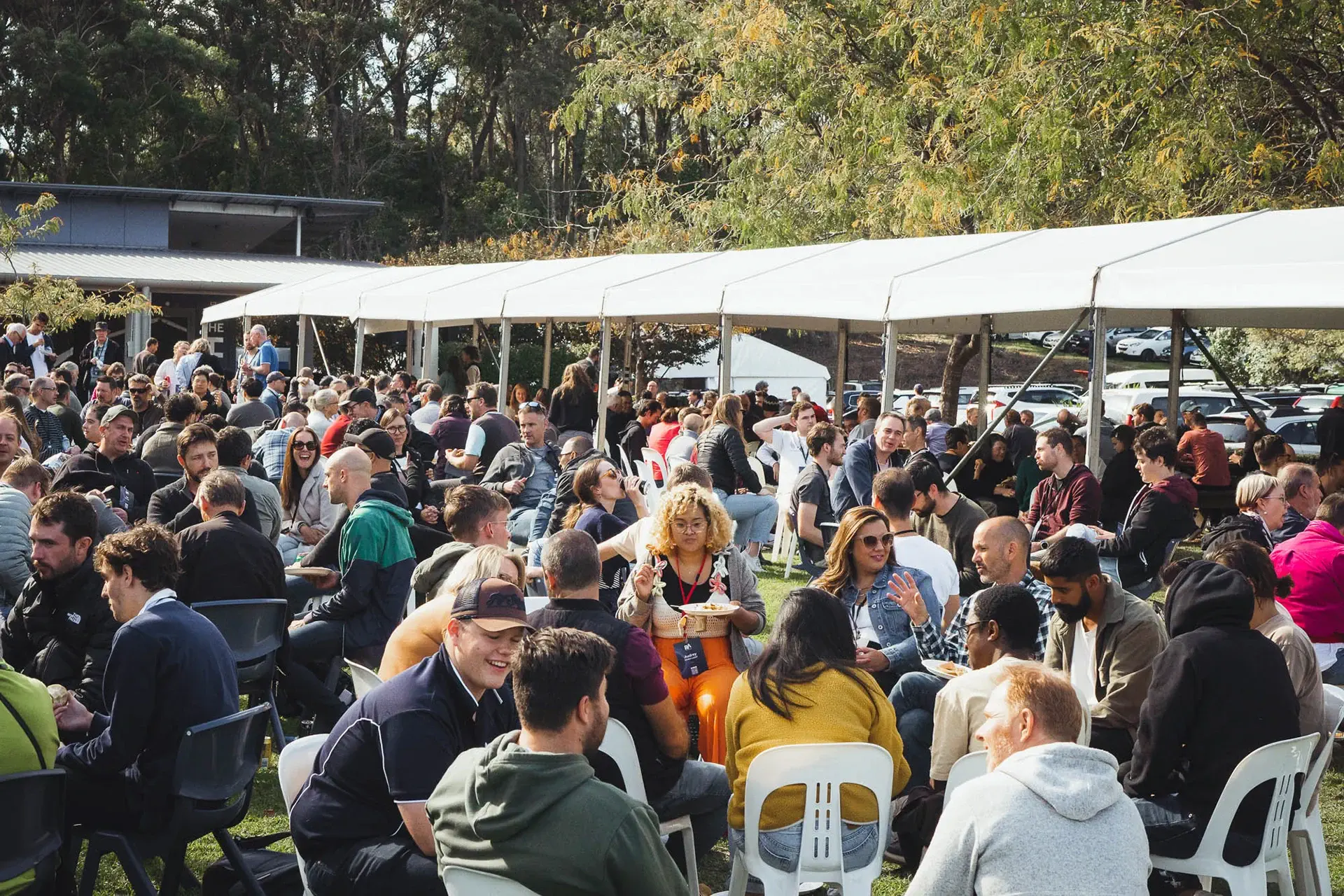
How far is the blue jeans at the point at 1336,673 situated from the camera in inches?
247

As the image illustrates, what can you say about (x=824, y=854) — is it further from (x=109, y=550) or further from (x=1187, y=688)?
(x=109, y=550)

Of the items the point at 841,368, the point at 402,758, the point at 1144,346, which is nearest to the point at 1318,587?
the point at 402,758

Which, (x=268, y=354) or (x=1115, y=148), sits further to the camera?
(x=268, y=354)

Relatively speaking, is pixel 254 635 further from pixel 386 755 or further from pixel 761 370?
pixel 761 370

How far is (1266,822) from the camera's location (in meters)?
4.20

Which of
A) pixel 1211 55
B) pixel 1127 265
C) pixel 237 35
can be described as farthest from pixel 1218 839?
pixel 237 35

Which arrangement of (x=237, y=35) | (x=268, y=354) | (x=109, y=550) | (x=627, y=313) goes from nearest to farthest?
(x=109, y=550) < (x=627, y=313) < (x=268, y=354) < (x=237, y=35)

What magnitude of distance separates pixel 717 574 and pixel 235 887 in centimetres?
230

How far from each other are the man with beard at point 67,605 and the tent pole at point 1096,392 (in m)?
7.18

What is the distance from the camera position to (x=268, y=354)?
18500 millimetres

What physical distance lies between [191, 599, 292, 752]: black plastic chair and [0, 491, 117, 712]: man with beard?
0.47 metres

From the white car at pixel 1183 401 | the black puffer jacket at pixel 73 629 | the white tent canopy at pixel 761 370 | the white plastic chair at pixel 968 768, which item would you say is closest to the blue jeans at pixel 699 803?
the white plastic chair at pixel 968 768

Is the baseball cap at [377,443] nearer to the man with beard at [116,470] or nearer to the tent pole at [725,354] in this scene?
the man with beard at [116,470]

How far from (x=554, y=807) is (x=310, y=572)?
4.07 m
